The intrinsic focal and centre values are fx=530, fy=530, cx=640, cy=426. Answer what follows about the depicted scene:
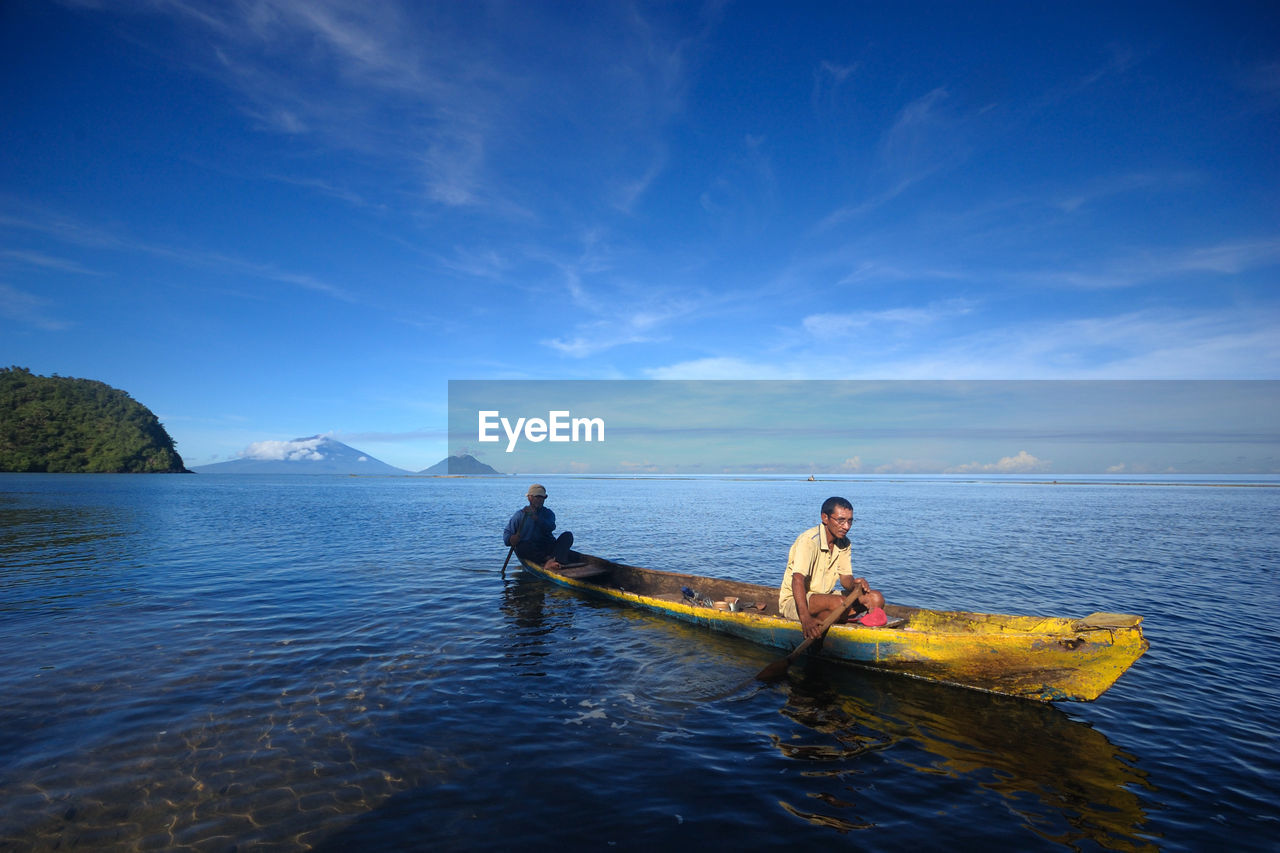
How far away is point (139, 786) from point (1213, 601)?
85.9ft

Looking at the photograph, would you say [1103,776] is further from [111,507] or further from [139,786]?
[111,507]

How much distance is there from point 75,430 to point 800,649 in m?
202

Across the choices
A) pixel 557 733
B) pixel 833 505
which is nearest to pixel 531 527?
pixel 557 733

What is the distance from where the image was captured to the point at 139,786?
6277 mm

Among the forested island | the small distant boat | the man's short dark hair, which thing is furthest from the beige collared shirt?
the forested island

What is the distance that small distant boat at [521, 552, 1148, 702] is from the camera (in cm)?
815

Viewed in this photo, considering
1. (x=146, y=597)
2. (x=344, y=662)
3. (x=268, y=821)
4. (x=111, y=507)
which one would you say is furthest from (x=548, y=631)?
(x=111, y=507)

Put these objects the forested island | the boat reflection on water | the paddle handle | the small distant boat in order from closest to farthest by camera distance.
→ the boat reflection on water, the small distant boat, the paddle handle, the forested island

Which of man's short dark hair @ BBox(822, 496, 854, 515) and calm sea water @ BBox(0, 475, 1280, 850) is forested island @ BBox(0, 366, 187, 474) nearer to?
calm sea water @ BBox(0, 475, 1280, 850)

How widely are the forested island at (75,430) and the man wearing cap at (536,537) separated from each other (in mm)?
183175

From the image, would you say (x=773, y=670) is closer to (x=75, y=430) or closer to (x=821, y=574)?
(x=821, y=574)

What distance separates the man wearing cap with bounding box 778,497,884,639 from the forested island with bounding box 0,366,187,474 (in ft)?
639

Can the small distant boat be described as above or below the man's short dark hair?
below

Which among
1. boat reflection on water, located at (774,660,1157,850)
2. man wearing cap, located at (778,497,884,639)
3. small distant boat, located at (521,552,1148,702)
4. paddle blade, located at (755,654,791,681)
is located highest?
man wearing cap, located at (778,497,884,639)
